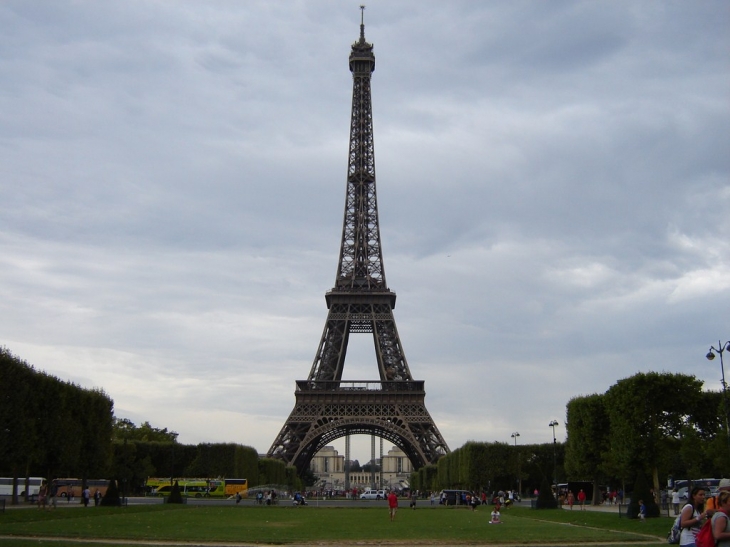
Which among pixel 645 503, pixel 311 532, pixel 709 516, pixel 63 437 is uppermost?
pixel 63 437

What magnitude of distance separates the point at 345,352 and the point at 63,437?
2033 inches

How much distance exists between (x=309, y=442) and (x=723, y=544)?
84647 mm

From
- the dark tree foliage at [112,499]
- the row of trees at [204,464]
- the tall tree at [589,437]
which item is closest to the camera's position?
the dark tree foliage at [112,499]

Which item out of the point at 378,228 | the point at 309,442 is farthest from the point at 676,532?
the point at 378,228

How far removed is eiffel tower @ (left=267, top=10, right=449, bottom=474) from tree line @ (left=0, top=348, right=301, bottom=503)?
8.18 meters

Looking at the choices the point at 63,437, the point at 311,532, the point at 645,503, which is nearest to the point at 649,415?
the point at 645,503

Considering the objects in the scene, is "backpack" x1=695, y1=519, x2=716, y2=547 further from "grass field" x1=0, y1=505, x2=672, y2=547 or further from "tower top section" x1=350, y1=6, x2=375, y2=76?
"tower top section" x1=350, y1=6, x2=375, y2=76

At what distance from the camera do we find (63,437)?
52.7 m

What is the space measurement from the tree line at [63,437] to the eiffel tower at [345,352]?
8184 mm

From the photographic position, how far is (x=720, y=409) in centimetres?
5578

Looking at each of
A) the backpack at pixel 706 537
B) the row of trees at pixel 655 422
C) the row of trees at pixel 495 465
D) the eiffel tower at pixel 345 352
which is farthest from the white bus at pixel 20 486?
the backpack at pixel 706 537

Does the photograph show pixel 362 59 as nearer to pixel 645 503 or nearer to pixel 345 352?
pixel 345 352

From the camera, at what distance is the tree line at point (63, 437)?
45.3 m

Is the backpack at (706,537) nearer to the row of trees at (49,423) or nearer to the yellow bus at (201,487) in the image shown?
the row of trees at (49,423)
